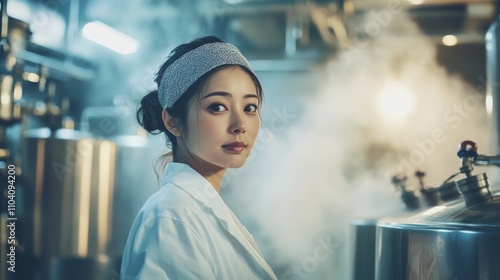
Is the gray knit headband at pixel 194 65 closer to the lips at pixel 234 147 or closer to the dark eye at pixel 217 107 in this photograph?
the dark eye at pixel 217 107

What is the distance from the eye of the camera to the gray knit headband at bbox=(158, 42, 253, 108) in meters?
1.51

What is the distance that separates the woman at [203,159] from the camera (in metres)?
1.36

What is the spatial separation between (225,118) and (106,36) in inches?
106

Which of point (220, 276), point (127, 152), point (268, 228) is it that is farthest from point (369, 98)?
point (220, 276)

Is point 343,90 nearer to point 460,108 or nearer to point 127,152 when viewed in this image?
point 460,108

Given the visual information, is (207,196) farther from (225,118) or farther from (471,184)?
(471,184)

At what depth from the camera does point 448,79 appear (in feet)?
14.6

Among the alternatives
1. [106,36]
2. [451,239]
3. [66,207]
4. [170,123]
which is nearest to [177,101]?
[170,123]

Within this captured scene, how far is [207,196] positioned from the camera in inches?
59.9

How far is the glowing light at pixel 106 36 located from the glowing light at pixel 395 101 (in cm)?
216

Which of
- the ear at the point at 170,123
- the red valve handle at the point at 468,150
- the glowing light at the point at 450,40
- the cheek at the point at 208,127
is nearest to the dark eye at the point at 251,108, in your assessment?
the cheek at the point at 208,127

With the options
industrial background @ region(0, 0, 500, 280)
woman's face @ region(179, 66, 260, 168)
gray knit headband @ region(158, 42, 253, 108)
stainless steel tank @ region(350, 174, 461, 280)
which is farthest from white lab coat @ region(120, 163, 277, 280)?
industrial background @ region(0, 0, 500, 280)

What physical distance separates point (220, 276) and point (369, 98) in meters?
3.47

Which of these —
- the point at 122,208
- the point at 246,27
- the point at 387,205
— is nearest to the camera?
the point at 122,208
